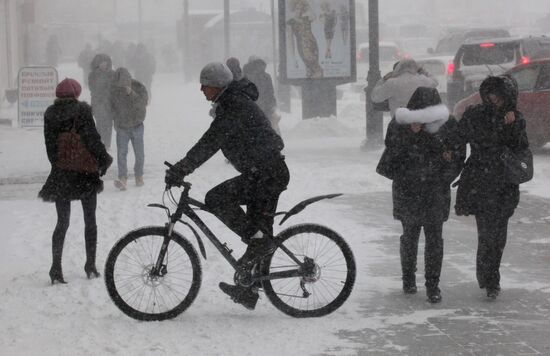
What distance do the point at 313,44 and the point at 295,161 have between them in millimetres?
5646

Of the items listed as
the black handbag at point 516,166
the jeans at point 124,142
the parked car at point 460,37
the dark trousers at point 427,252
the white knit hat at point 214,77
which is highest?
the parked car at point 460,37

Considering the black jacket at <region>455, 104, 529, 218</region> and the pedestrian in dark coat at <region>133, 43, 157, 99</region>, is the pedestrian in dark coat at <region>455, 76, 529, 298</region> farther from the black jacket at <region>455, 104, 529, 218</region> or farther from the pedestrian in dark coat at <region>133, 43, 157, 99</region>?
the pedestrian in dark coat at <region>133, 43, 157, 99</region>

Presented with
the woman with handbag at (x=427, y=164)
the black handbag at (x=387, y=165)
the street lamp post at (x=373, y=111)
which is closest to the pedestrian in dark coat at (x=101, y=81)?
the street lamp post at (x=373, y=111)

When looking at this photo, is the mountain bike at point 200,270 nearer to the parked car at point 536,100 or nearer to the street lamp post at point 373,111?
the parked car at point 536,100

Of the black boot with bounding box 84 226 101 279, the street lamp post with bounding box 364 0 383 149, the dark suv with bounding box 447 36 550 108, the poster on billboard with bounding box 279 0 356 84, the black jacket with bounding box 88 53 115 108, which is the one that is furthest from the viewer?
the dark suv with bounding box 447 36 550 108

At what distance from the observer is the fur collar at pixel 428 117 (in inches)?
311

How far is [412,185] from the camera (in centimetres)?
802

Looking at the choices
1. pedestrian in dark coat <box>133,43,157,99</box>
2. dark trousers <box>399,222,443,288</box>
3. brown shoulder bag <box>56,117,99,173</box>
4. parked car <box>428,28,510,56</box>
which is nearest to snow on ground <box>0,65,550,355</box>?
dark trousers <box>399,222,443,288</box>

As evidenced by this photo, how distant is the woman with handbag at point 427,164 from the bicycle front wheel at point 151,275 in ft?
5.30

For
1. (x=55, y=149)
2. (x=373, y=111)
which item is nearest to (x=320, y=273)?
(x=55, y=149)

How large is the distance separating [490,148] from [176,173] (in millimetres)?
2300

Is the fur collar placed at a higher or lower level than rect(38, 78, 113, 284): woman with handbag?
higher

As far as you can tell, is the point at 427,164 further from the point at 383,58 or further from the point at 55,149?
the point at 383,58

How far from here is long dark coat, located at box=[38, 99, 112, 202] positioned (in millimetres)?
8695
